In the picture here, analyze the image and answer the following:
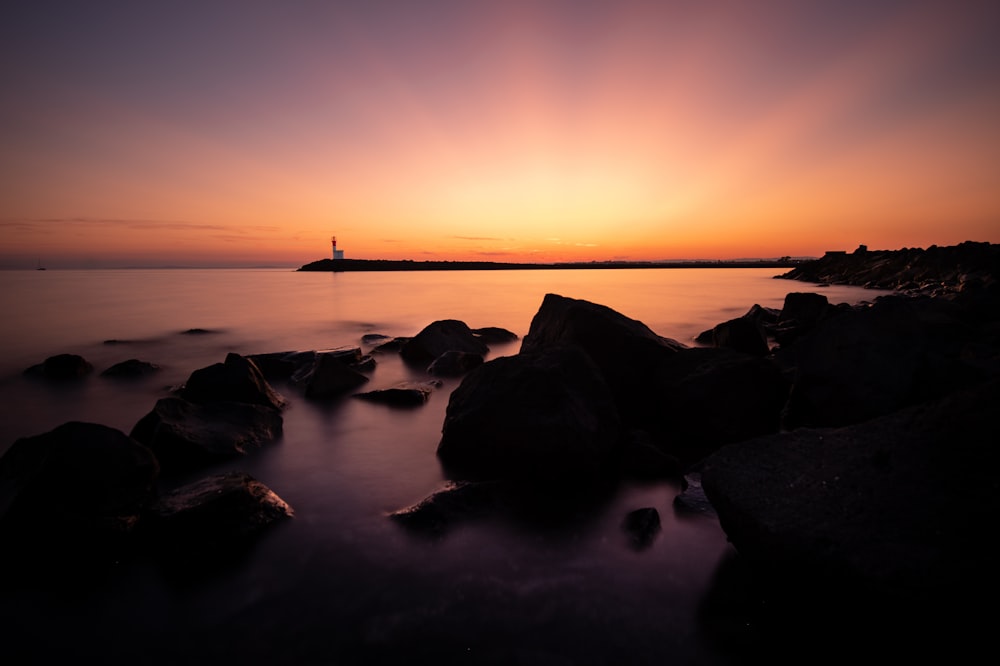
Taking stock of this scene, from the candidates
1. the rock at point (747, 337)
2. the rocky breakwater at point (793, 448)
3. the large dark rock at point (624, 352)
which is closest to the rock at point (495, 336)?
the rocky breakwater at point (793, 448)

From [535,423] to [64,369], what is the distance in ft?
37.7

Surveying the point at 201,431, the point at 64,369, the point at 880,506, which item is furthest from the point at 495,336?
the point at 880,506

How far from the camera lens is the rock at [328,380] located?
8.93 meters

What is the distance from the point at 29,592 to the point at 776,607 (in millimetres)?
5319

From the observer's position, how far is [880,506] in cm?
286

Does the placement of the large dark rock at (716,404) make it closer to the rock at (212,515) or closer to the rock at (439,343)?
the rock at (212,515)

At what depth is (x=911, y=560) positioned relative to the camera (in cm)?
255

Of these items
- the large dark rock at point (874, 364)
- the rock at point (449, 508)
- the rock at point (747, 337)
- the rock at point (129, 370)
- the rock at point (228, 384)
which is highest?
the large dark rock at point (874, 364)

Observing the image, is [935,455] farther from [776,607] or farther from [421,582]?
[421,582]

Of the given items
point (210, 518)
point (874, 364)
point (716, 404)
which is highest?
point (874, 364)

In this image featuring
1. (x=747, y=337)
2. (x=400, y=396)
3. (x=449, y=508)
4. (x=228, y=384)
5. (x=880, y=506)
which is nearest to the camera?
(x=880, y=506)

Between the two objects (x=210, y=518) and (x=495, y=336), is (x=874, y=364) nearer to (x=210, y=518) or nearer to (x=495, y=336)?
(x=210, y=518)

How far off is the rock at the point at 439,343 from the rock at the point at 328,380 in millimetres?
2568

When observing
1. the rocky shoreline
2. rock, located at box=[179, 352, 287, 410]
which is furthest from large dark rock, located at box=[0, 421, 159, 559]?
rock, located at box=[179, 352, 287, 410]
